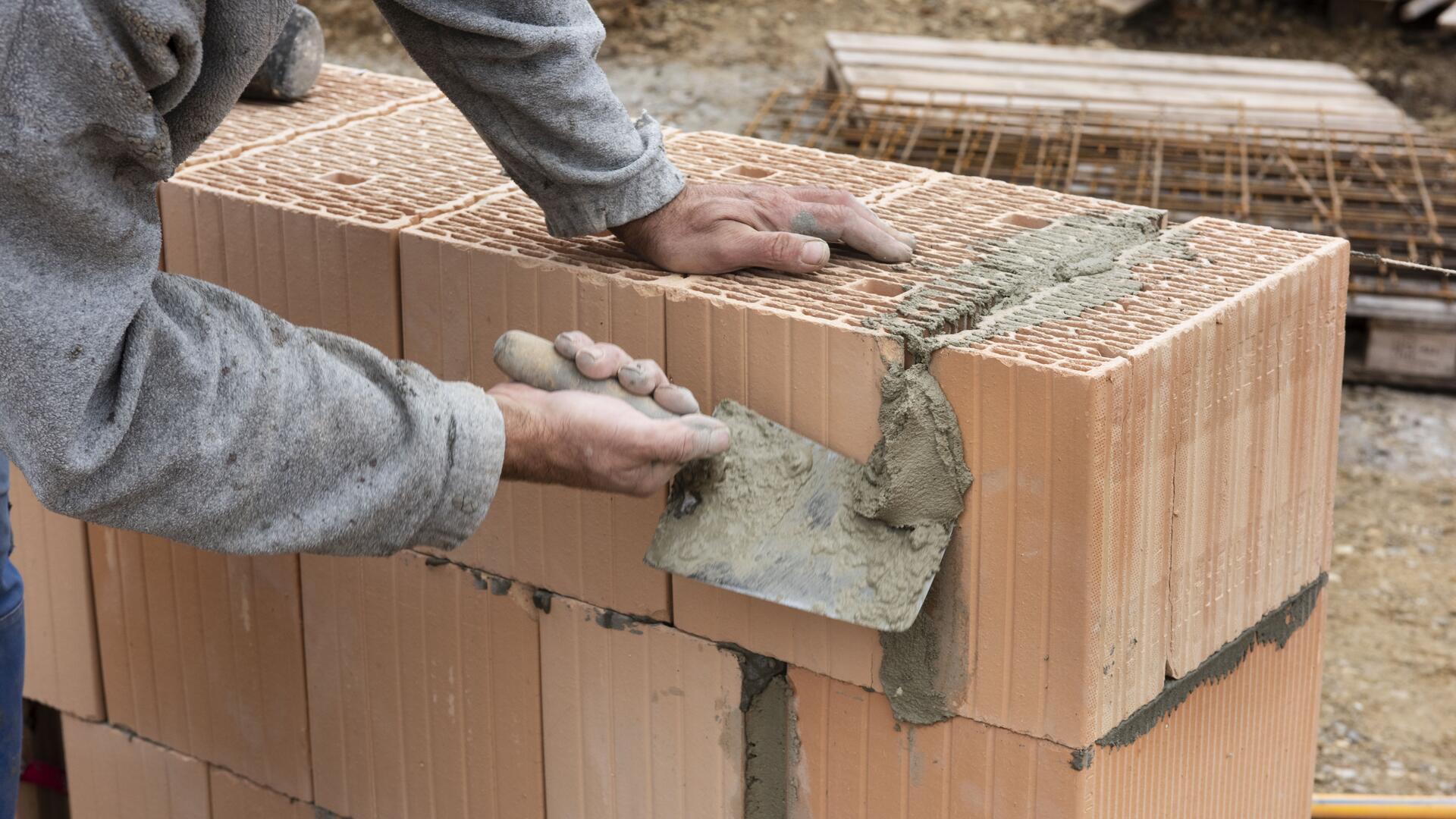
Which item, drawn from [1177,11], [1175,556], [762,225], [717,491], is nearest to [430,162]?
[762,225]

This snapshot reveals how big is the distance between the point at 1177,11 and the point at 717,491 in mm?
8005

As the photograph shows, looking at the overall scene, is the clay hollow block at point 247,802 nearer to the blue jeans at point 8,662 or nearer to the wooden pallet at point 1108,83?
the blue jeans at point 8,662

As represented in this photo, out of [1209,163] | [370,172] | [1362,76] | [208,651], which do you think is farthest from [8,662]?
[1362,76]

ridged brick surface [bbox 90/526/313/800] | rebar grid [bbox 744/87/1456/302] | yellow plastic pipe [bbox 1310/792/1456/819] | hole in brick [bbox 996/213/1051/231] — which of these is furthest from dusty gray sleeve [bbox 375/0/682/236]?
rebar grid [bbox 744/87/1456/302]

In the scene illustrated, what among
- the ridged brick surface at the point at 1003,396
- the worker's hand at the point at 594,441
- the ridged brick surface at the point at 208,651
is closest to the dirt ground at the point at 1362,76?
the ridged brick surface at the point at 1003,396

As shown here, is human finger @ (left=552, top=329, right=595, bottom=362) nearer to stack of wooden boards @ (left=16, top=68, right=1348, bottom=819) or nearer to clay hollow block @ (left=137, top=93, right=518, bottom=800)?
stack of wooden boards @ (left=16, top=68, right=1348, bottom=819)

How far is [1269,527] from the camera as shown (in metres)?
2.01

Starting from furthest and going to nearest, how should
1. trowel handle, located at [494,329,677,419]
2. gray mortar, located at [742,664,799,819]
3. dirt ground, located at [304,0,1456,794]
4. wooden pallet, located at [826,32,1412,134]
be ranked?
wooden pallet, located at [826,32,1412,134] < dirt ground, located at [304,0,1456,794] < gray mortar, located at [742,664,799,819] < trowel handle, located at [494,329,677,419]

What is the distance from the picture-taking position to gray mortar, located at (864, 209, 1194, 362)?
1.79m

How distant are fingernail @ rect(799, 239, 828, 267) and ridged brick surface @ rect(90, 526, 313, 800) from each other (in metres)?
1.00

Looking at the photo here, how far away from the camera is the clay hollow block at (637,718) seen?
6.75ft

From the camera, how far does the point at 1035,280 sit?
6.45 ft

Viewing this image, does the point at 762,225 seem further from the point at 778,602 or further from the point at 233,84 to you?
the point at 233,84

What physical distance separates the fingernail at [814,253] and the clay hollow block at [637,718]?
53cm
